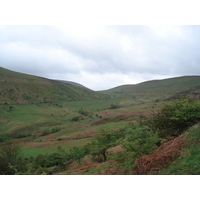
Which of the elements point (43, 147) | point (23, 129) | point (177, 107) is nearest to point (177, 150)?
point (177, 107)

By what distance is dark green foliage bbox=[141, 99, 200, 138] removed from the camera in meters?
15.6

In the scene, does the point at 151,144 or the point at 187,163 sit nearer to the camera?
the point at 187,163

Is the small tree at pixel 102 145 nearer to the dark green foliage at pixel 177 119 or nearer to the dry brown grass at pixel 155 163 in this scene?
the dark green foliage at pixel 177 119

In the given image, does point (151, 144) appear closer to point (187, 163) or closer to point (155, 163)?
point (155, 163)

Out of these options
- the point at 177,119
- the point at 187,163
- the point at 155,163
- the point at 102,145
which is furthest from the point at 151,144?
the point at 102,145

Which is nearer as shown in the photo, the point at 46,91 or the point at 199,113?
the point at 199,113

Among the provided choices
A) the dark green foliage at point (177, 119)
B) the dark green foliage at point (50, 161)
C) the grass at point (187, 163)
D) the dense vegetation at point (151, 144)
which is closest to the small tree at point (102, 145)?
the dense vegetation at point (151, 144)

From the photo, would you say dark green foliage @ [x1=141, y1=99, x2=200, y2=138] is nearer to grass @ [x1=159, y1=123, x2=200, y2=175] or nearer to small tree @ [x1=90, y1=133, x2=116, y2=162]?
grass @ [x1=159, y1=123, x2=200, y2=175]

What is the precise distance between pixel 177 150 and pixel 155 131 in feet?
25.6

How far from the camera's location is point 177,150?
10.4 m

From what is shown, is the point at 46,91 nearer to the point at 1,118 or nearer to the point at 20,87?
the point at 20,87

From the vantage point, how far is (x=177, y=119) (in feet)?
49.4

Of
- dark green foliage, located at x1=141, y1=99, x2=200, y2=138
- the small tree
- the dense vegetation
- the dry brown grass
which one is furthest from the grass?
the small tree

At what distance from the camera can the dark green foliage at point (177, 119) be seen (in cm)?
1556
